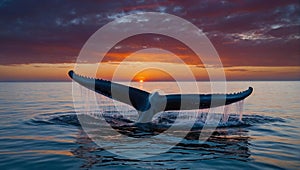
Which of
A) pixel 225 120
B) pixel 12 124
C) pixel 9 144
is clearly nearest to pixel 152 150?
pixel 9 144

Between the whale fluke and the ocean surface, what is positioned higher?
the whale fluke

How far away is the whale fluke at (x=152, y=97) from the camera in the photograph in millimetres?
7488

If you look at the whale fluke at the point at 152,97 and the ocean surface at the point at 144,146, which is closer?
the ocean surface at the point at 144,146

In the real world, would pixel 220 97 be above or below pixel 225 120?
above

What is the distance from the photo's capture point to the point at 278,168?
5.12 m

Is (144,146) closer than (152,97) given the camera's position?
Yes

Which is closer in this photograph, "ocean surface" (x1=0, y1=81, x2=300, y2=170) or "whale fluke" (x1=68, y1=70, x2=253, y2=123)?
"ocean surface" (x1=0, y1=81, x2=300, y2=170)

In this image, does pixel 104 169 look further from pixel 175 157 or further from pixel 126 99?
pixel 126 99

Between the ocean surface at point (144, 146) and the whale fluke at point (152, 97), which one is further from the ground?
the whale fluke at point (152, 97)

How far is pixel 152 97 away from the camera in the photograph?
844 cm

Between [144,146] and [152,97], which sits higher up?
[152,97]

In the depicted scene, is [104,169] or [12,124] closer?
[104,169]

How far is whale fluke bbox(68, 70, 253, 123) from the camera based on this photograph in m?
7.49

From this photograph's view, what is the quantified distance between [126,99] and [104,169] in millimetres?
3338
